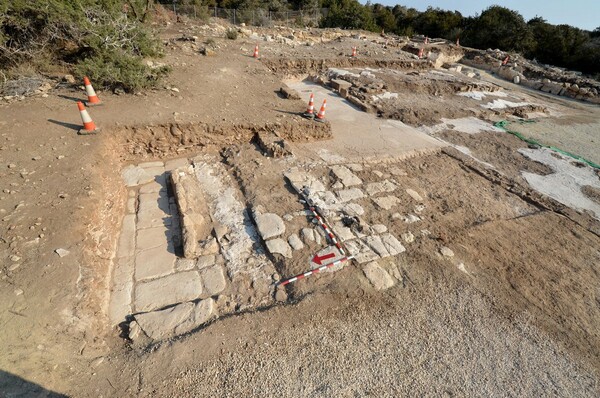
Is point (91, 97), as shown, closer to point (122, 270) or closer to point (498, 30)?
point (122, 270)

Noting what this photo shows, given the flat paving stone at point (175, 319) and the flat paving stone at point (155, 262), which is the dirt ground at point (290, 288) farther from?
the flat paving stone at point (155, 262)

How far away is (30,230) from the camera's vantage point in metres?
→ 3.36

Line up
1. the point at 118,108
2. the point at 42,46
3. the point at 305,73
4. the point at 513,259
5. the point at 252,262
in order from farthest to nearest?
the point at 305,73 < the point at 42,46 < the point at 118,108 < the point at 513,259 < the point at 252,262

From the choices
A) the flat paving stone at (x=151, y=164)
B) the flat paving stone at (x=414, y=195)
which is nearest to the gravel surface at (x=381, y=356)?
the flat paving stone at (x=414, y=195)

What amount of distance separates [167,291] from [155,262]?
58 cm

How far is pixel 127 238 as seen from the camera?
4293mm

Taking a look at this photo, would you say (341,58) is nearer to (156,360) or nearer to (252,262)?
(252,262)

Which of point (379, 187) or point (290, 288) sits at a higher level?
point (379, 187)

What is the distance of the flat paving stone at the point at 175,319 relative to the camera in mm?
3003

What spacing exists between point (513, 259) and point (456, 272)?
3.70ft

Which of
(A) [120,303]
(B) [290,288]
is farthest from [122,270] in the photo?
(B) [290,288]

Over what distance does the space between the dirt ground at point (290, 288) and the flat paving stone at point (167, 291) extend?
0.41 metres

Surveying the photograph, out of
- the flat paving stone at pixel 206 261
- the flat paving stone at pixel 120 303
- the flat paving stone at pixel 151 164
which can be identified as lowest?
the flat paving stone at pixel 120 303

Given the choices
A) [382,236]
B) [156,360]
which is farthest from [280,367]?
[382,236]
